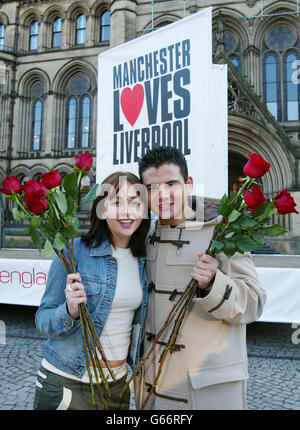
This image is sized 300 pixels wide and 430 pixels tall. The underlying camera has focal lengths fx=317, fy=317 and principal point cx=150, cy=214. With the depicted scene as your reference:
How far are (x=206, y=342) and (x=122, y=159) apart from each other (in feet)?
8.19

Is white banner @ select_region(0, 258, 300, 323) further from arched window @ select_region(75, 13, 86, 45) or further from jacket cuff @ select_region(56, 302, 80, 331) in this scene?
arched window @ select_region(75, 13, 86, 45)

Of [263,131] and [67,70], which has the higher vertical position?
[67,70]

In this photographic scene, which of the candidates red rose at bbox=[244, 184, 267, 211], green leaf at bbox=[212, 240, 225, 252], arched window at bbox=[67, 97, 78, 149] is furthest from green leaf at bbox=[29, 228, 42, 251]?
arched window at bbox=[67, 97, 78, 149]

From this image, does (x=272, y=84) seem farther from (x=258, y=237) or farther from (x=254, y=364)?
(x=258, y=237)

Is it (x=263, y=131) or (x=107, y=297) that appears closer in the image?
(x=107, y=297)

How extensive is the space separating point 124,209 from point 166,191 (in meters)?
0.22

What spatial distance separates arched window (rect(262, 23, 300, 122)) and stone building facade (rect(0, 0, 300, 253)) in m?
0.04

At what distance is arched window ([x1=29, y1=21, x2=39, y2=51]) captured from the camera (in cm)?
1916

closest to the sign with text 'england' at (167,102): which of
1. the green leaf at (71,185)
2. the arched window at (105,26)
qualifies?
the green leaf at (71,185)

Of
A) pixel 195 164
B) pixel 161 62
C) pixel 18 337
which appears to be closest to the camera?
pixel 195 164

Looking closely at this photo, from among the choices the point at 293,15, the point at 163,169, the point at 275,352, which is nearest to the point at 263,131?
the point at 293,15

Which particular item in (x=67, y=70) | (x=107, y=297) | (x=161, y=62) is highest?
(x=67, y=70)
